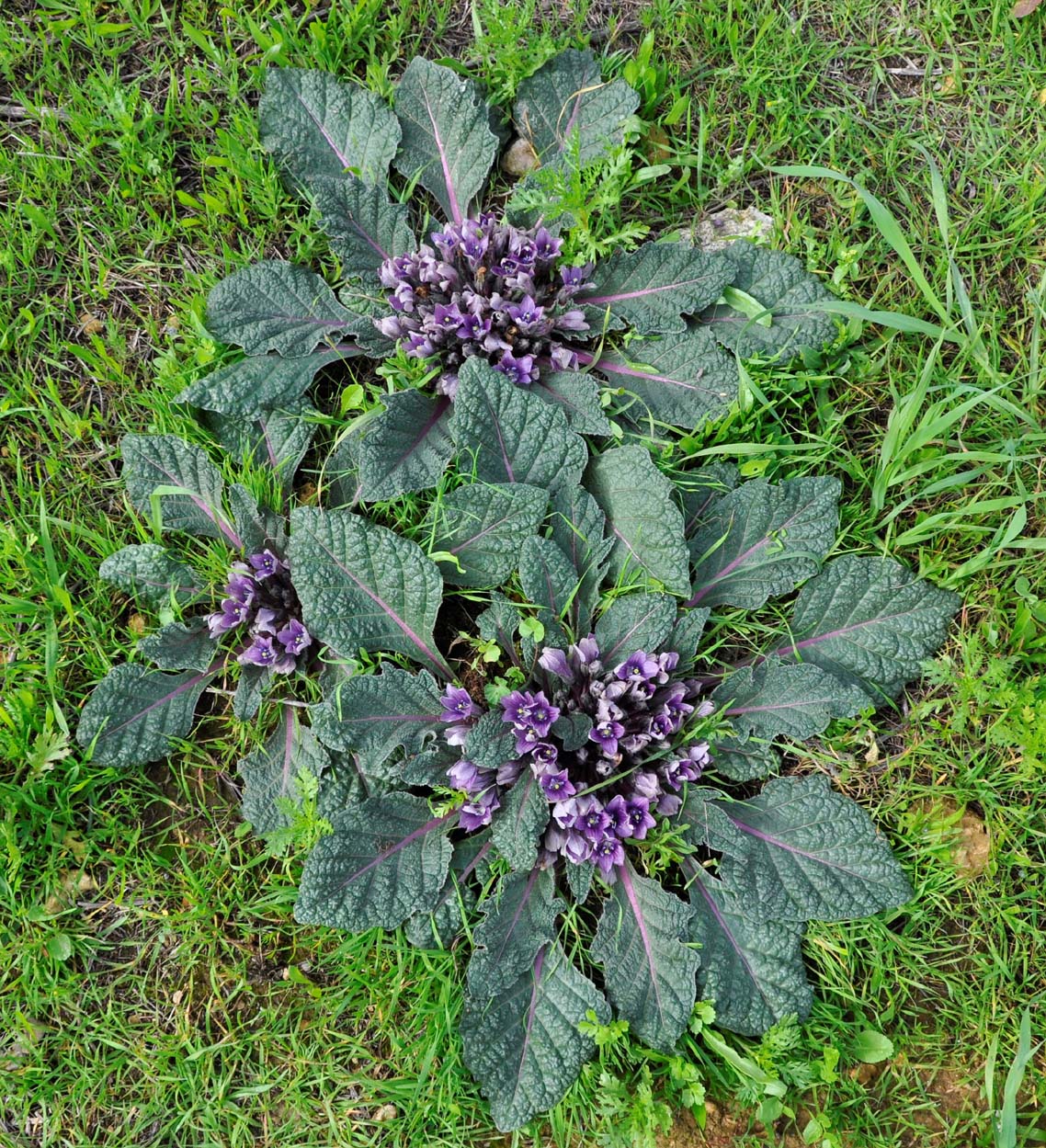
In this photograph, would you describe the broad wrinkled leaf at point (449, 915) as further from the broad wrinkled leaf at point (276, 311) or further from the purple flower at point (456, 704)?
the broad wrinkled leaf at point (276, 311)

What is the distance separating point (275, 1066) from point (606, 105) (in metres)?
3.04

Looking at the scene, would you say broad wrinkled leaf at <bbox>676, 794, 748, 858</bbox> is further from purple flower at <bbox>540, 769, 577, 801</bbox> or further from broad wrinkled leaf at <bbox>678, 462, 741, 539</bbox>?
broad wrinkled leaf at <bbox>678, 462, 741, 539</bbox>

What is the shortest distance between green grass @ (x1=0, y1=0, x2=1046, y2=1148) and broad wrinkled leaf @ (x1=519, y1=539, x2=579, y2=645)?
1.89ft

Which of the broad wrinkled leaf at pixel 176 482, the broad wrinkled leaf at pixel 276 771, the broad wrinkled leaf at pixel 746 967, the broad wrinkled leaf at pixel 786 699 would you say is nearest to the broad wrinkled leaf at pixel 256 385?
the broad wrinkled leaf at pixel 176 482

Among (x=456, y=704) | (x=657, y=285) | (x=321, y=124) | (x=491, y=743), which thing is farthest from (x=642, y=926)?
(x=321, y=124)

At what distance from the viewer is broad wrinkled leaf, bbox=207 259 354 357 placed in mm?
2881

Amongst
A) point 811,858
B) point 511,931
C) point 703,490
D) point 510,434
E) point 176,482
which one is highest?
point 176,482

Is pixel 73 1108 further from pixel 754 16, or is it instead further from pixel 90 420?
pixel 754 16

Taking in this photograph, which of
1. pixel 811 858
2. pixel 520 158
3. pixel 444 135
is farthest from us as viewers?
pixel 520 158

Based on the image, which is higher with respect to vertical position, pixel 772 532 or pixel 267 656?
pixel 267 656

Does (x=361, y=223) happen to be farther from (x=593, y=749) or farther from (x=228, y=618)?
(x=593, y=749)

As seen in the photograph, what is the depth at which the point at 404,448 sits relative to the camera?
280 centimetres

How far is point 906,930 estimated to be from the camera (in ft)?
8.81

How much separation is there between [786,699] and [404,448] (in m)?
1.32
